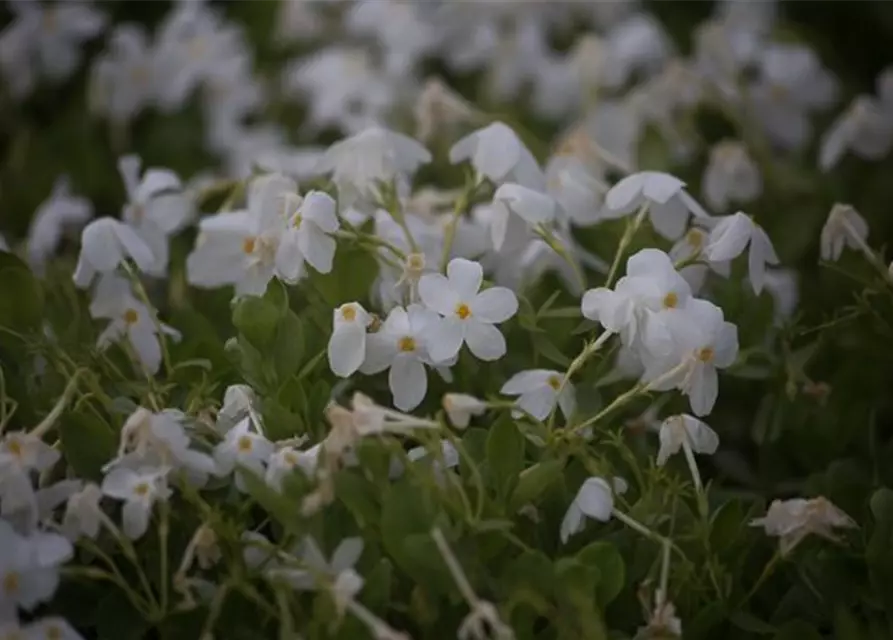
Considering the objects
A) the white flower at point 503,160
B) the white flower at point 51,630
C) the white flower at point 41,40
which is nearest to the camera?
the white flower at point 51,630

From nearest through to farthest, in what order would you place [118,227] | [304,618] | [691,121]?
1. [304,618]
2. [118,227]
3. [691,121]

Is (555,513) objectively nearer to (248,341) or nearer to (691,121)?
(248,341)

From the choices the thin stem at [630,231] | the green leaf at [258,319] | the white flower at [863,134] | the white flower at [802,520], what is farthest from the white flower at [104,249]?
the white flower at [863,134]

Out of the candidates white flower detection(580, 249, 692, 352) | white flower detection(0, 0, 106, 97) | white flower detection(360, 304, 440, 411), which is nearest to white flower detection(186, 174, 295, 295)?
white flower detection(360, 304, 440, 411)

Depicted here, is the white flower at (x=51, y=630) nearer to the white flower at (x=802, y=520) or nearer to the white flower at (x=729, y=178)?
the white flower at (x=802, y=520)

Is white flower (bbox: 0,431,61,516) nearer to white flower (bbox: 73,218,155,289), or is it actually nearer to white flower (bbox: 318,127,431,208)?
white flower (bbox: 73,218,155,289)

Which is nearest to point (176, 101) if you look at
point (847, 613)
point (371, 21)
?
point (371, 21)
